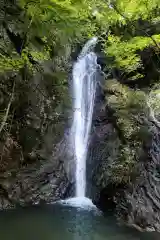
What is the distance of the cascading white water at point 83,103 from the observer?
11539 mm

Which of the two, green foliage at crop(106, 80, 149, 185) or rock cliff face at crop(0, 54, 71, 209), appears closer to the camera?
green foliage at crop(106, 80, 149, 185)

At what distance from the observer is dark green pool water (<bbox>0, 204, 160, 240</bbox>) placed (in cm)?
760

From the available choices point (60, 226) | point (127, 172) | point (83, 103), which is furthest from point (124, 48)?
point (60, 226)

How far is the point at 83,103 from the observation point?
13.3 metres

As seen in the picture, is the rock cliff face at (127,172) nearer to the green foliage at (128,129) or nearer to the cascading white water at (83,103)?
the green foliage at (128,129)

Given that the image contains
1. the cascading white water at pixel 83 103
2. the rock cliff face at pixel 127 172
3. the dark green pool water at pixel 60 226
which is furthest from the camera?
the cascading white water at pixel 83 103

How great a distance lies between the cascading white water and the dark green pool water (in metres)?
1.95

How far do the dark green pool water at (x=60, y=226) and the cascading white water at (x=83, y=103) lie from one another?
1953 mm

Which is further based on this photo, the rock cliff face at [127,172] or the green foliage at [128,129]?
the green foliage at [128,129]

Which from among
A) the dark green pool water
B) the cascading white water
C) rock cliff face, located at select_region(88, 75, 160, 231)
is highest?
the cascading white water

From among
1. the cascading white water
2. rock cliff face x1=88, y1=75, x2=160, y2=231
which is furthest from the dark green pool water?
the cascading white water

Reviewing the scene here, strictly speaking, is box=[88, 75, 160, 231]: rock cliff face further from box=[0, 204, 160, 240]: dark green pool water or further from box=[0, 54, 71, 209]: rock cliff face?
box=[0, 54, 71, 209]: rock cliff face

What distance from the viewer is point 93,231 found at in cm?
802

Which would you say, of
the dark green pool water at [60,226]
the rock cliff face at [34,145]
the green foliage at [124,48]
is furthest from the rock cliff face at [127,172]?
the green foliage at [124,48]
